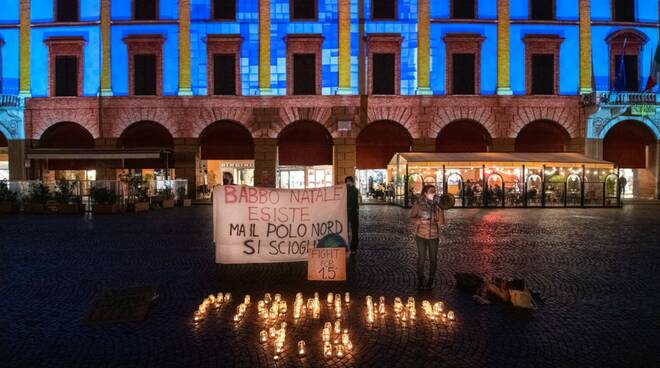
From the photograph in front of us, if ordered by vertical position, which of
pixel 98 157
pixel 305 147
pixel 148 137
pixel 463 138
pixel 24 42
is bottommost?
pixel 98 157

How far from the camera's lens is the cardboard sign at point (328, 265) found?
9125mm

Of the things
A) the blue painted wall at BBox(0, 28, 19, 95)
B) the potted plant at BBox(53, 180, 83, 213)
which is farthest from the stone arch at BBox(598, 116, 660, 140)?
the blue painted wall at BBox(0, 28, 19, 95)

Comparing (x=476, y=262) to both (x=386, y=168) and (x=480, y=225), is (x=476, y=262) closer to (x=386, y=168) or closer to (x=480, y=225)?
(x=480, y=225)

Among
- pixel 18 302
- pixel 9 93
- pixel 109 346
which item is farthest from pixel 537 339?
pixel 9 93

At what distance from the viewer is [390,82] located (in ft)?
106

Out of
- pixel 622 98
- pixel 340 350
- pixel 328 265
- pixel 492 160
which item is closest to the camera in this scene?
pixel 340 350

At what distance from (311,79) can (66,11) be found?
15697 mm

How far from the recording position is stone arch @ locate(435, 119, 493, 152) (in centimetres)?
3269

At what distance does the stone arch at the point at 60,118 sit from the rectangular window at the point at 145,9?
6567 millimetres

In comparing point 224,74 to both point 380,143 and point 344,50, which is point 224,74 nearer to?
point 344,50

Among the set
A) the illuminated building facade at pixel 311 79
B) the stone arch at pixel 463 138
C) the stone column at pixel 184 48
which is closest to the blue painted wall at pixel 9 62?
the illuminated building facade at pixel 311 79

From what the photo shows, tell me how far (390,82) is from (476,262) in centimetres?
2233

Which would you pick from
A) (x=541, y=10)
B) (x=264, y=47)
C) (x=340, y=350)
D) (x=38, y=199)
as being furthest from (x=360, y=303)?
(x=541, y=10)

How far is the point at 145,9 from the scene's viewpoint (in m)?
32.6
